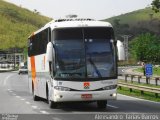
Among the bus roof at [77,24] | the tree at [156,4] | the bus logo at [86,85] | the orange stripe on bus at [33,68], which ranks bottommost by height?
the bus logo at [86,85]

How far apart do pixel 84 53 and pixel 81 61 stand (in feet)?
1.04

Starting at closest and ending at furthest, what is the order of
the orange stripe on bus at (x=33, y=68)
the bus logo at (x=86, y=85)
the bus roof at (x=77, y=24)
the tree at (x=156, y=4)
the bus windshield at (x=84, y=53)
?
the bus logo at (x=86, y=85) → the bus windshield at (x=84, y=53) → the bus roof at (x=77, y=24) → the orange stripe on bus at (x=33, y=68) → the tree at (x=156, y=4)

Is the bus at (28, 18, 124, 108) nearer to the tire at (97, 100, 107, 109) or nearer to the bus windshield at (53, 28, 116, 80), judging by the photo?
the bus windshield at (53, 28, 116, 80)

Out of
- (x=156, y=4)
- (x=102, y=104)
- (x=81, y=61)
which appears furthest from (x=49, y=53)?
(x=156, y=4)

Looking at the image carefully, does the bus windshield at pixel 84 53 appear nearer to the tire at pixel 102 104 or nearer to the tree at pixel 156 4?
the tire at pixel 102 104

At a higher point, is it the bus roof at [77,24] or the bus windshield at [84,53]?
the bus roof at [77,24]

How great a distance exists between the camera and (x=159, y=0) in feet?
104

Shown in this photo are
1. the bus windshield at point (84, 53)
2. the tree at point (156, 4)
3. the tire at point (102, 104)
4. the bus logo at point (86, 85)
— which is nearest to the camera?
the bus logo at point (86, 85)

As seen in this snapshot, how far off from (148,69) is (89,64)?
53.7 ft

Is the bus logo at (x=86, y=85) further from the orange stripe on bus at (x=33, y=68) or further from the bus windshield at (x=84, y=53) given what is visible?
the orange stripe on bus at (x=33, y=68)

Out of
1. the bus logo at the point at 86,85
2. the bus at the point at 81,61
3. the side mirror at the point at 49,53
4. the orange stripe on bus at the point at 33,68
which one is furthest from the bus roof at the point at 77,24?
the orange stripe on bus at the point at 33,68

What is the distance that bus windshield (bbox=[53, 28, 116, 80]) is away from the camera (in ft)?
65.2

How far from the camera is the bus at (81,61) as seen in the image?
64.8 feet

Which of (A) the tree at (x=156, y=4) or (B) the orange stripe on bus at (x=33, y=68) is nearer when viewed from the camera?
(B) the orange stripe on bus at (x=33, y=68)
